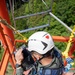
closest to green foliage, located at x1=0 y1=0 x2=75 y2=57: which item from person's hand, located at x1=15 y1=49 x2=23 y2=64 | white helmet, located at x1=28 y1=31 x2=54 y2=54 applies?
person's hand, located at x1=15 y1=49 x2=23 y2=64

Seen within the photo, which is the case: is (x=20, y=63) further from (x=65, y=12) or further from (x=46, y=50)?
(x=65, y=12)

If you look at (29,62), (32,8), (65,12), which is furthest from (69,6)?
(29,62)

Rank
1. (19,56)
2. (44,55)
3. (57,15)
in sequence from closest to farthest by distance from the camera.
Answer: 1. (44,55)
2. (19,56)
3. (57,15)

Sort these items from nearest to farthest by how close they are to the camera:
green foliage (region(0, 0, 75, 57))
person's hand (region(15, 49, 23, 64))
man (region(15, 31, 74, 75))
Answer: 1. man (region(15, 31, 74, 75))
2. person's hand (region(15, 49, 23, 64))
3. green foliage (region(0, 0, 75, 57))

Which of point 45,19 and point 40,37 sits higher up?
point 40,37

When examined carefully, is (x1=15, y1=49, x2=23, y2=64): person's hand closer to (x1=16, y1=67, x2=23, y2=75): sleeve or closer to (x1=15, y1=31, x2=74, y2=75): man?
(x1=16, y1=67, x2=23, y2=75): sleeve

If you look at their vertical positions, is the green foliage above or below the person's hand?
below

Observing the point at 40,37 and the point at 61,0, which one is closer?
the point at 40,37

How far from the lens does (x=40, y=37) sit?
2.26 m

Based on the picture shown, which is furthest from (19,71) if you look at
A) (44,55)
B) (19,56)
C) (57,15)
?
(57,15)

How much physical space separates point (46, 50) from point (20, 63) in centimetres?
47

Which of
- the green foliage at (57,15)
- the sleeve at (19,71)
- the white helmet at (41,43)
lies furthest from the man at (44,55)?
the green foliage at (57,15)

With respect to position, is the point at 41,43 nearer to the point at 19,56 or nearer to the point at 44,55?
the point at 44,55

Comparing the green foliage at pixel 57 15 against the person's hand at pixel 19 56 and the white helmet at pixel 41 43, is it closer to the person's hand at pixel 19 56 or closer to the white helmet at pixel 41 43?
the person's hand at pixel 19 56
